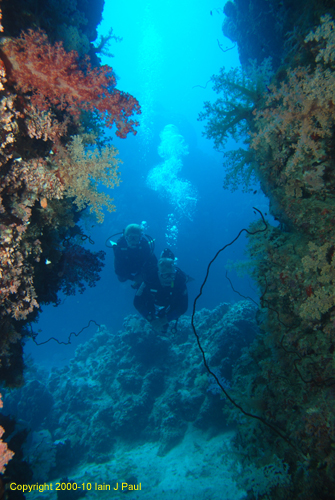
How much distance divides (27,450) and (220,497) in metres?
5.40

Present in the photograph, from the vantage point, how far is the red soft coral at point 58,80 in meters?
2.01

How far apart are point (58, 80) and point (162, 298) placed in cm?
586

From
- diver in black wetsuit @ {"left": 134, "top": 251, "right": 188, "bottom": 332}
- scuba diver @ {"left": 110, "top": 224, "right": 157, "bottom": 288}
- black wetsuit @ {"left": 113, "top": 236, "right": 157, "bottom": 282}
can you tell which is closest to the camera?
diver in black wetsuit @ {"left": 134, "top": 251, "right": 188, "bottom": 332}

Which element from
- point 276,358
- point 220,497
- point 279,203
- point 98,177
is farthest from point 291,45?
point 220,497

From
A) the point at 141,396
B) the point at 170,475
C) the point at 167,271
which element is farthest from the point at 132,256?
the point at 170,475

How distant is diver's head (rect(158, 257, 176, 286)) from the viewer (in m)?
6.50

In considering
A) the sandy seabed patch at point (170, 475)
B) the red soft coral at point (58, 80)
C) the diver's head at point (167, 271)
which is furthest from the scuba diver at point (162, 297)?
the red soft coral at point (58, 80)

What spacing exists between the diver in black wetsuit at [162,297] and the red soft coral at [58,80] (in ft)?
15.1

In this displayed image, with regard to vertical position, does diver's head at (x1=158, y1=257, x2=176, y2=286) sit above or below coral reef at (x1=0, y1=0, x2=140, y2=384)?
above

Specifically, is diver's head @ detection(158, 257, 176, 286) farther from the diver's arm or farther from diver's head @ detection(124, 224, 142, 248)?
diver's head @ detection(124, 224, 142, 248)

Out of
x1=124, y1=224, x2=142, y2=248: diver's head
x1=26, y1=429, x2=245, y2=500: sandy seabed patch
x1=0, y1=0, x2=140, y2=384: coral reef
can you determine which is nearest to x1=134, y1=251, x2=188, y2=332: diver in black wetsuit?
x1=124, y1=224, x2=142, y2=248: diver's head

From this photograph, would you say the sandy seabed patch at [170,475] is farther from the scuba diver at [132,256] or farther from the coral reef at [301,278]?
the scuba diver at [132,256]

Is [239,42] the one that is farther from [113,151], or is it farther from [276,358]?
[276,358]

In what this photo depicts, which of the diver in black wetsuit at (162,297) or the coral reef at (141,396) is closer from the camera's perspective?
the coral reef at (141,396)
